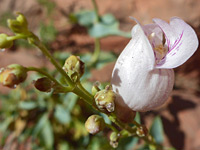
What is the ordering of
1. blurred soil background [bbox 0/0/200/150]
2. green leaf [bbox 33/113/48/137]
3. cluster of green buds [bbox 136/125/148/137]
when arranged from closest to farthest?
cluster of green buds [bbox 136/125/148/137] < green leaf [bbox 33/113/48/137] < blurred soil background [bbox 0/0/200/150]

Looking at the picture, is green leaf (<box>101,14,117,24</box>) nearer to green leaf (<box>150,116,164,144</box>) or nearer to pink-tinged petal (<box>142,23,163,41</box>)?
green leaf (<box>150,116,164,144</box>)

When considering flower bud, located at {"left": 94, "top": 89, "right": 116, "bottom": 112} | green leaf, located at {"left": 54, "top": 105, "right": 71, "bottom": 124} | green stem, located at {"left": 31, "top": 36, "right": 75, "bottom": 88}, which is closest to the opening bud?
flower bud, located at {"left": 94, "top": 89, "right": 116, "bottom": 112}

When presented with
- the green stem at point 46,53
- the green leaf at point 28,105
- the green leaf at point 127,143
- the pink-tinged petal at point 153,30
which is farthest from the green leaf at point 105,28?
the green stem at point 46,53

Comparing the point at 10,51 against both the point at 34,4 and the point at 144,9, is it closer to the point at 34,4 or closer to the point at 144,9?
the point at 34,4

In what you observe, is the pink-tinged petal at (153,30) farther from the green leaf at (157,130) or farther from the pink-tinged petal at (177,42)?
the green leaf at (157,130)

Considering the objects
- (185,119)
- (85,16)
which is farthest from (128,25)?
(185,119)

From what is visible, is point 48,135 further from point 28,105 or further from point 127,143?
point 127,143
